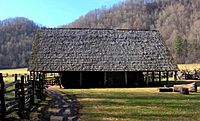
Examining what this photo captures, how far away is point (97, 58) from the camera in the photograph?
40.1m

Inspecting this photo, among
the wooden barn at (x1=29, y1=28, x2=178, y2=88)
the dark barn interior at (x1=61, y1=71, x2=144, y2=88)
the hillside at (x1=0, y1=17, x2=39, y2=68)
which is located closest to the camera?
the wooden barn at (x1=29, y1=28, x2=178, y2=88)

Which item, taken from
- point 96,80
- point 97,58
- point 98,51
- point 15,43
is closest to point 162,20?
point 15,43

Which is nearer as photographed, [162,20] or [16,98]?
[16,98]

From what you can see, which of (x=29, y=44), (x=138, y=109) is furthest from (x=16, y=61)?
(x=138, y=109)

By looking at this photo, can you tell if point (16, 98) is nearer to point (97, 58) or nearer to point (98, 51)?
point (97, 58)

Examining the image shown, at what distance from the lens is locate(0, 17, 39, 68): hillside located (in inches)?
6131

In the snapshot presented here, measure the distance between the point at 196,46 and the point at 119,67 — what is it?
100 meters

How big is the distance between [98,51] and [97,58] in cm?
121

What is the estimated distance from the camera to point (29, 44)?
587ft

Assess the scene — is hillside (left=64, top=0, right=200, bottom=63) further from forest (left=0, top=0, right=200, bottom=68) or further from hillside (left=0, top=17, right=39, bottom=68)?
hillside (left=0, top=17, right=39, bottom=68)

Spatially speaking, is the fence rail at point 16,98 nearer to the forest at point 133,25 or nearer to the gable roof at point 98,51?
the gable roof at point 98,51

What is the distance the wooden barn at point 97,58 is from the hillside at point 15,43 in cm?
10524

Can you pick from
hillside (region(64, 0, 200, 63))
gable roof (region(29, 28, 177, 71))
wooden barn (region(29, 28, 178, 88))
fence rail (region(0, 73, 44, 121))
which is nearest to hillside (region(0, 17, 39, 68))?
hillside (region(64, 0, 200, 63))

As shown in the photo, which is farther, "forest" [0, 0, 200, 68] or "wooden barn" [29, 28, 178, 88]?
"forest" [0, 0, 200, 68]
